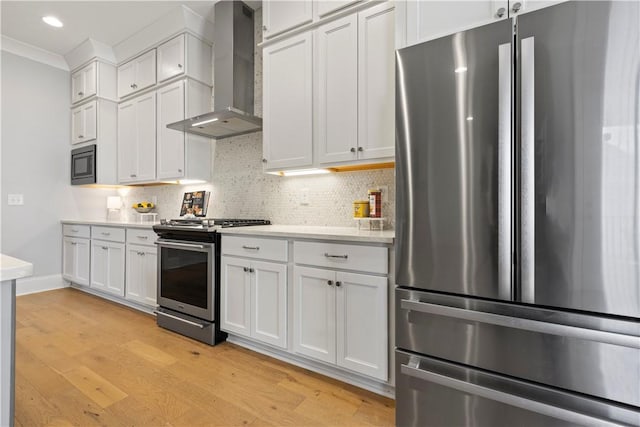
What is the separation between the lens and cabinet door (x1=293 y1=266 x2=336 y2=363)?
6.15 ft

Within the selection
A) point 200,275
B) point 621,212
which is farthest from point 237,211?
point 621,212

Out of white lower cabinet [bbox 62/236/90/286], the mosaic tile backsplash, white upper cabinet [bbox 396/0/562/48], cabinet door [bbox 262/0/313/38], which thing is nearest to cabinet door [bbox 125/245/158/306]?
the mosaic tile backsplash

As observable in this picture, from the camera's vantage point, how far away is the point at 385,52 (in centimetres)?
195

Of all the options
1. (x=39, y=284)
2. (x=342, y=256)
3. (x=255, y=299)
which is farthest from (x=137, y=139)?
(x=342, y=256)

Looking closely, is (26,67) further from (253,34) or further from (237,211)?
(237,211)

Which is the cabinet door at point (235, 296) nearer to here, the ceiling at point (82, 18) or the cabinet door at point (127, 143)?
the cabinet door at point (127, 143)

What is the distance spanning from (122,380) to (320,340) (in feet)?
4.03

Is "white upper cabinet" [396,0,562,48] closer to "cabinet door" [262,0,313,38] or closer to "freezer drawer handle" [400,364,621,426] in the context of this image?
"cabinet door" [262,0,313,38]

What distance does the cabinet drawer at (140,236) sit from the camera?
3004 mm

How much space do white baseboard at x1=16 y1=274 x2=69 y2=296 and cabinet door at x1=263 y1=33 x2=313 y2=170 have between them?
3551 millimetres

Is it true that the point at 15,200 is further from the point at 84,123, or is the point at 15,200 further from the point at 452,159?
the point at 452,159

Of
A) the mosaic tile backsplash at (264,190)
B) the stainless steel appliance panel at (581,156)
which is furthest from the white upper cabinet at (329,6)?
the stainless steel appliance panel at (581,156)

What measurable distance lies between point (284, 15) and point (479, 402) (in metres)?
2.70

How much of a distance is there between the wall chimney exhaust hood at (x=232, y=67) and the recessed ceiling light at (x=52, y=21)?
177cm
